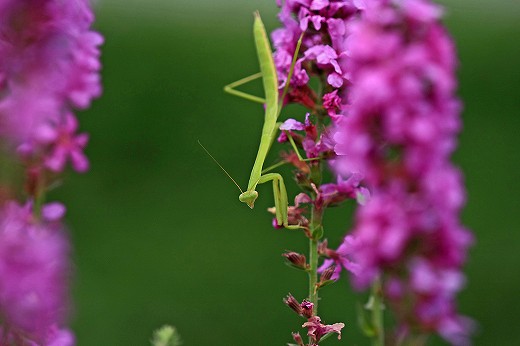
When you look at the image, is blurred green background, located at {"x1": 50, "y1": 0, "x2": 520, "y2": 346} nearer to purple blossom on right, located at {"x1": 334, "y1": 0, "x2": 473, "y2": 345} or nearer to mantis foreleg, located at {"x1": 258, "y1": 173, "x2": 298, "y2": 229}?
mantis foreleg, located at {"x1": 258, "y1": 173, "x2": 298, "y2": 229}

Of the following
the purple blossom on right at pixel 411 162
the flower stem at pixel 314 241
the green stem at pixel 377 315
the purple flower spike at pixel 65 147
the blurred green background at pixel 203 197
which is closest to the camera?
the purple blossom on right at pixel 411 162

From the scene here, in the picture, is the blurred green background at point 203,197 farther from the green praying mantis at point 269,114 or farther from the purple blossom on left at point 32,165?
the purple blossom on left at point 32,165

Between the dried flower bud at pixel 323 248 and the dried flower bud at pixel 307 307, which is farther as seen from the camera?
the dried flower bud at pixel 323 248

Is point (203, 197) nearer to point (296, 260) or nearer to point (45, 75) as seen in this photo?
point (296, 260)

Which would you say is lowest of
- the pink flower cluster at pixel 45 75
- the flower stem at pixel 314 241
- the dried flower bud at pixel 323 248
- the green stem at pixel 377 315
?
the dried flower bud at pixel 323 248

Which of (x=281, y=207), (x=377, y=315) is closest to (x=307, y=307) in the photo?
(x=281, y=207)

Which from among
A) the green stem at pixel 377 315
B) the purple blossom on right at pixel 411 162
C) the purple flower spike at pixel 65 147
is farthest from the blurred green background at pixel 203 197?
the purple blossom on right at pixel 411 162

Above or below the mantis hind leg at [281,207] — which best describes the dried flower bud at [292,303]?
below
